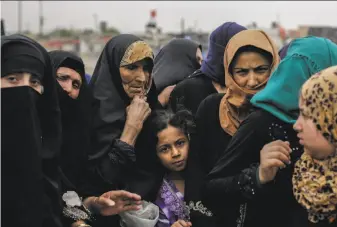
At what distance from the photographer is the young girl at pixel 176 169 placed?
113 inches

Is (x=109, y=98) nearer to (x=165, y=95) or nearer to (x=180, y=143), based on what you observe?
(x=180, y=143)

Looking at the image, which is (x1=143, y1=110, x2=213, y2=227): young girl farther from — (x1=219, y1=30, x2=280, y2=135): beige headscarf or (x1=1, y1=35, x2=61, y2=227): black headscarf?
(x1=1, y1=35, x2=61, y2=227): black headscarf

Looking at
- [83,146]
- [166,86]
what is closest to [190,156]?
[83,146]

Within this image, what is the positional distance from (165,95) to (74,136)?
4.10ft

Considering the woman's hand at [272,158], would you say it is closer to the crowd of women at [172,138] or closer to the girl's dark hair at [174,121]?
the crowd of women at [172,138]

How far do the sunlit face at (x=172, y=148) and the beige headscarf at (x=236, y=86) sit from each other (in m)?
0.35

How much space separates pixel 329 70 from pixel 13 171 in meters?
1.31

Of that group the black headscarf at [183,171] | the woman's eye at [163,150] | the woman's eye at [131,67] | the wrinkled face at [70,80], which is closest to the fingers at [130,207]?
the black headscarf at [183,171]

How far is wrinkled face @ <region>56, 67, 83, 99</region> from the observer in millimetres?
3092

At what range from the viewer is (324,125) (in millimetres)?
1974

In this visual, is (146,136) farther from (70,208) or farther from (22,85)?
(22,85)

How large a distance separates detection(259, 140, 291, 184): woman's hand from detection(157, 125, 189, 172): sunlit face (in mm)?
783

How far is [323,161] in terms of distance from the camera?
2.04 metres

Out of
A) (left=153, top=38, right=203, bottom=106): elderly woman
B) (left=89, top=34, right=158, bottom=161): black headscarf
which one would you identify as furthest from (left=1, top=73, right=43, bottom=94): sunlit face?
(left=153, top=38, right=203, bottom=106): elderly woman
